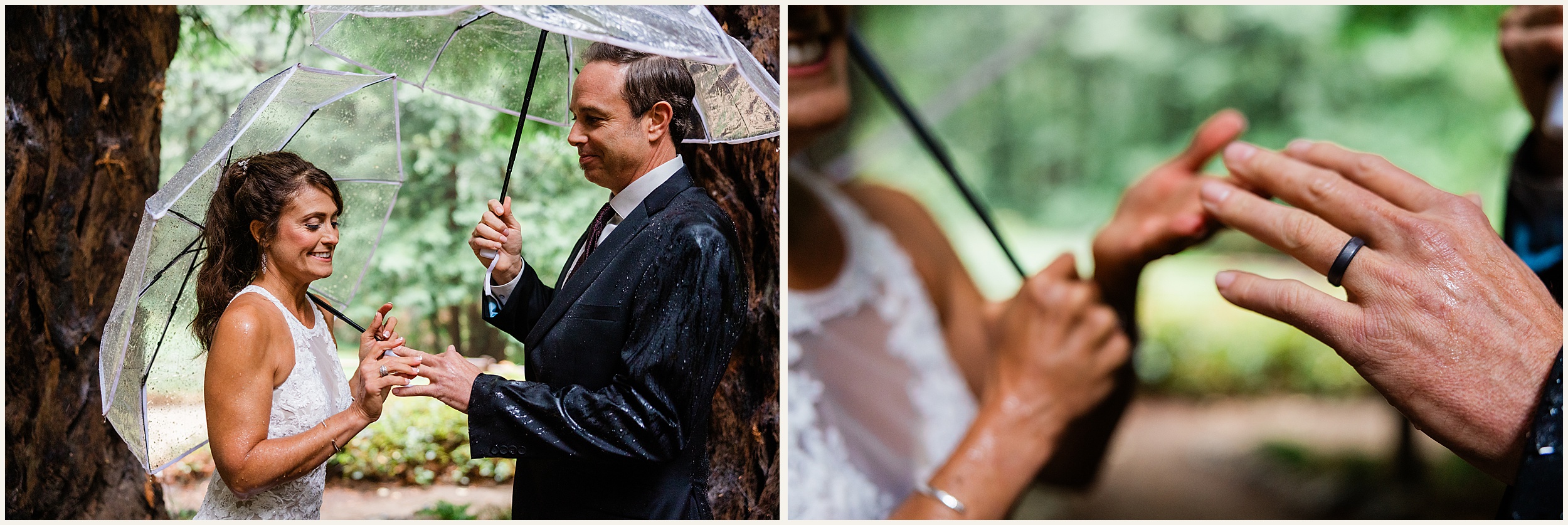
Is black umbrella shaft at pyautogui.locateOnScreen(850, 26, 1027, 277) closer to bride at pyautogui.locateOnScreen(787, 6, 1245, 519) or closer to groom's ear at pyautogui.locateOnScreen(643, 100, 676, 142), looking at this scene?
bride at pyautogui.locateOnScreen(787, 6, 1245, 519)

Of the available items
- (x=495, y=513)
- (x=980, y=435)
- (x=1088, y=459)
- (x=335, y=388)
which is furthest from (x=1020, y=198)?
(x=335, y=388)

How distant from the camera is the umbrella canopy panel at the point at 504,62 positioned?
1416mm

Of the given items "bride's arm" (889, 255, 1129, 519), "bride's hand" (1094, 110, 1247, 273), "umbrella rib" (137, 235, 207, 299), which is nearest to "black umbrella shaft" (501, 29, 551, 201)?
"umbrella rib" (137, 235, 207, 299)

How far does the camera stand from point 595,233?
1.39 meters

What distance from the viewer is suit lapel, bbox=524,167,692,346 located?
4.23 ft

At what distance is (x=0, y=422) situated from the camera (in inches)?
64.4

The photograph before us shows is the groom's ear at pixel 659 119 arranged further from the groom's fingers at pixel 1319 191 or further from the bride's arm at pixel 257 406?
the groom's fingers at pixel 1319 191

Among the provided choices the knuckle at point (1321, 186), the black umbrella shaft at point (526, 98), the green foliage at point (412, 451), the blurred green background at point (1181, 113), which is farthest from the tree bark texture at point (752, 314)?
the blurred green background at point (1181, 113)

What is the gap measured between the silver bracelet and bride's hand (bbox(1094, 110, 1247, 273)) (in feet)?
→ 1.93

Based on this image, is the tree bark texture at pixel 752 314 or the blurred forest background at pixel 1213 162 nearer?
the tree bark texture at pixel 752 314

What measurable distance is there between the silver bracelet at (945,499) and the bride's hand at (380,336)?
42.2 inches

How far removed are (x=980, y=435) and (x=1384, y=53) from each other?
5436 millimetres

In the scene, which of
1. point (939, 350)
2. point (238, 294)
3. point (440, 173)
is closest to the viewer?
point (238, 294)

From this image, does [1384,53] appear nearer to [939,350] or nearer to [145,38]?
[939,350]
